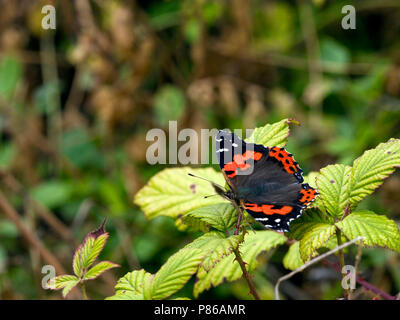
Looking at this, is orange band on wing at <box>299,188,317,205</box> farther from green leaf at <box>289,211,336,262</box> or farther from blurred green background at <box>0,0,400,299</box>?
blurred green background at <box>0,0,400,299</box>

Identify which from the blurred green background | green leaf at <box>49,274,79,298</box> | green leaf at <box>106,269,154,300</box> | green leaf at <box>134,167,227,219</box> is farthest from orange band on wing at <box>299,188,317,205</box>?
the blurred green background

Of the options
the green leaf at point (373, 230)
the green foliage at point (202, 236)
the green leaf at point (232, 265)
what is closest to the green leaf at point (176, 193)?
the green foliage at point (202, 236)

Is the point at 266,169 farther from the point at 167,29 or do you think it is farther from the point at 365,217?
the point at 167,29
